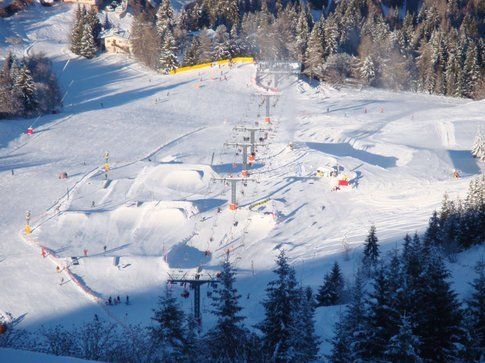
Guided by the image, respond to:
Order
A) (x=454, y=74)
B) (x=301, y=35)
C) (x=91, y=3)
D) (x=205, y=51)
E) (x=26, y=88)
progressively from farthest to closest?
(x=91, y=3)
(x=301, y=35)
(x=205, y=51)
(x=454, y=74)
(x=26, y=88)

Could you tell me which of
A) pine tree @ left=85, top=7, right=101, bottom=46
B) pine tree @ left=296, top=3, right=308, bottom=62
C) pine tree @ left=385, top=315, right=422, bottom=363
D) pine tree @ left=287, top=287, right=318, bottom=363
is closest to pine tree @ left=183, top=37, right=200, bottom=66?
pine tree @ left=296, top=3, right=308, bottom=62

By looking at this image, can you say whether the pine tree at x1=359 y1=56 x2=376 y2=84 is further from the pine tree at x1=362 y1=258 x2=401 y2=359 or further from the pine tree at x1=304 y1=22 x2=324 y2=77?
the pine tree at x1=362 y1=258 x2=401 y2=359

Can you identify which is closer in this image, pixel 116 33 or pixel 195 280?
pixel 195 280

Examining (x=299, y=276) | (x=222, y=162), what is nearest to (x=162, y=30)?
(x=222, y=162)

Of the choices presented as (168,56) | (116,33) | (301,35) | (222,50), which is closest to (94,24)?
(116,33)

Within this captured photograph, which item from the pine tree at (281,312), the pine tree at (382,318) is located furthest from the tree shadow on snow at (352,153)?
the pine tree at (382,318)

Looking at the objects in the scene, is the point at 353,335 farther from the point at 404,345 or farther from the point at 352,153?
the point at 352,153

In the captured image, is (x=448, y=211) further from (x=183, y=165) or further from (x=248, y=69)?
(x=248, y=69)
